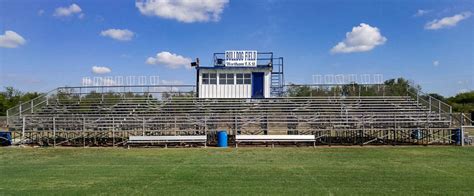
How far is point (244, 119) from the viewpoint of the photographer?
23297mm

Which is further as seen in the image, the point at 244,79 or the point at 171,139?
the point at 244,79

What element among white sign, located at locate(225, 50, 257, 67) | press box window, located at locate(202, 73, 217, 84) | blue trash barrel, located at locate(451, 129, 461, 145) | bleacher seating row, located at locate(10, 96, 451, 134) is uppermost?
white sign, located at locate(225, 50, 257, 67)

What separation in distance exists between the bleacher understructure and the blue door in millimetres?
2503

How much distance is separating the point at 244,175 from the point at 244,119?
12.7m

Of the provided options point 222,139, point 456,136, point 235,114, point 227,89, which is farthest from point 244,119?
point 456,136

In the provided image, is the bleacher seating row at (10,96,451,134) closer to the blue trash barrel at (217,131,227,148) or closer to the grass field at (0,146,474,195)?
the blue trash barrel at (217,131,227,148)

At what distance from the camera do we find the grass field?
862 cm

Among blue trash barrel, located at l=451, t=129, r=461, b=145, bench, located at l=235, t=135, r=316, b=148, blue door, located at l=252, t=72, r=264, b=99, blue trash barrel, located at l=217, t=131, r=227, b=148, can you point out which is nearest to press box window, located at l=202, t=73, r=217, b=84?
blue door, located at l=252, t=72, r=264, b=99

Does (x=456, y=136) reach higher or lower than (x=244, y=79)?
lower

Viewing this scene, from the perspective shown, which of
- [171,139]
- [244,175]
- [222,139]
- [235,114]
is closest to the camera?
[244,175]

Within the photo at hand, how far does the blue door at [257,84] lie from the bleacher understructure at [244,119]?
2.50 meters

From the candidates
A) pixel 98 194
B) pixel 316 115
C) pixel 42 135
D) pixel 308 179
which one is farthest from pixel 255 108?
pixel 98 194

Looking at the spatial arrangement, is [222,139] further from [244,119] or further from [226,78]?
[226,78]

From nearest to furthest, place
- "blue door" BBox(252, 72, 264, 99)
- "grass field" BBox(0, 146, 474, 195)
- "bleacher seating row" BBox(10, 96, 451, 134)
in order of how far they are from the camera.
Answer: "grass field" BBox(0, 146, 474, 195), "bleacher seating row" BBox(10, 96, 451, 134), "blue door" BBox(252, 72, 264, 99)
